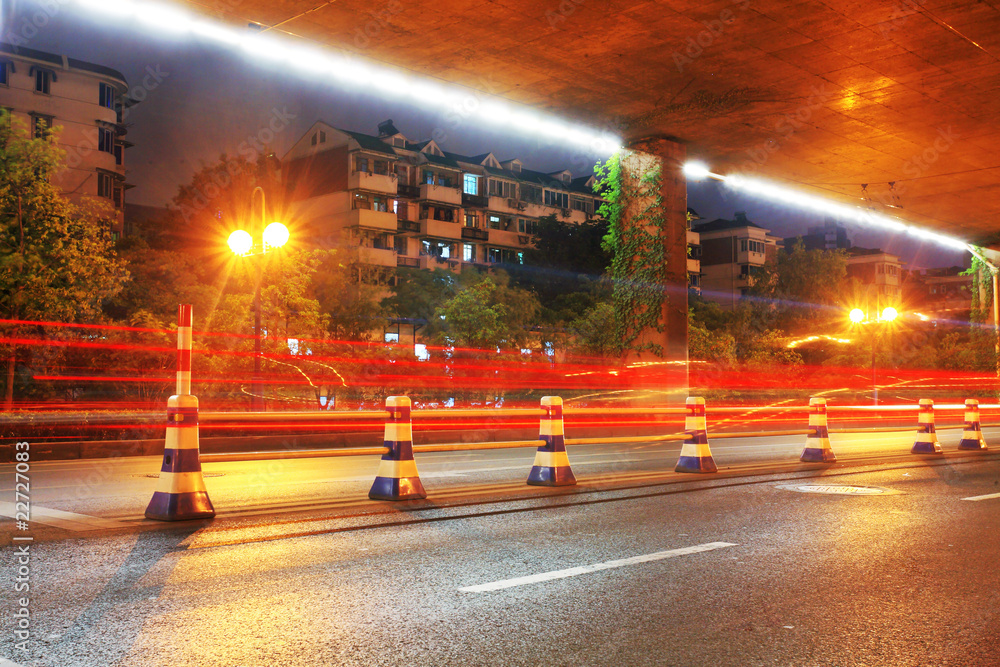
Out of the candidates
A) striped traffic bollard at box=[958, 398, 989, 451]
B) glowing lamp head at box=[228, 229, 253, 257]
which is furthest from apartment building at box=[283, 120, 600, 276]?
striped traffic bollard at box=[958, 398, 989, 451]

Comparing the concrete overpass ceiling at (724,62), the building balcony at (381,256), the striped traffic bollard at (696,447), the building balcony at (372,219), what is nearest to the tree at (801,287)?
the building balcony at (381,256)

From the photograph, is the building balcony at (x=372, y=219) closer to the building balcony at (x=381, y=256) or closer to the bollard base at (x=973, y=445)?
the building balcony at (x=381, y=256)

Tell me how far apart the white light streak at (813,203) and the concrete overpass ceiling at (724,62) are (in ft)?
4.69

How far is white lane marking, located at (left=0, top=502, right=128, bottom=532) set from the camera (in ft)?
22.6

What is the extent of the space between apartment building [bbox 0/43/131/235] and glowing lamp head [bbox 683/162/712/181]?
37532mm

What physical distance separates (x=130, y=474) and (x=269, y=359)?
14655mm

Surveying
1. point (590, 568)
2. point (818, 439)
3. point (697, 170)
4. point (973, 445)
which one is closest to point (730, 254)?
point (697, 170)

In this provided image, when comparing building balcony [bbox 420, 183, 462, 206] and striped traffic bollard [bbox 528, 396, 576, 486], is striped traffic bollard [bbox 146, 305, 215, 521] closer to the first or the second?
striped traffic bollard [bbox 528, 396, 576, 486]

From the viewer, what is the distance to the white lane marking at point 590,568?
16.7 ft

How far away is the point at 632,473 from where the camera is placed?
1201 cm

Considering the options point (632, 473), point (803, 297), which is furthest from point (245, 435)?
point (803, 297)

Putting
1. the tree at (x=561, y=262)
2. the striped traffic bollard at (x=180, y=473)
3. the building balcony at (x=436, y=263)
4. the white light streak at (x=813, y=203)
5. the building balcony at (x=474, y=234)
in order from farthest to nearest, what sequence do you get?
the building balcony at (x=474, y=234) < the building balcony at (x=436, y=263) < the tree at (x=561, y=262) < the white light streak at (x=813, y=203) < the striped traffic bollard at (x=180, y=473)

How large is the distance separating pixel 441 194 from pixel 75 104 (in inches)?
963

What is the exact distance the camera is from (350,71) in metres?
18.1
